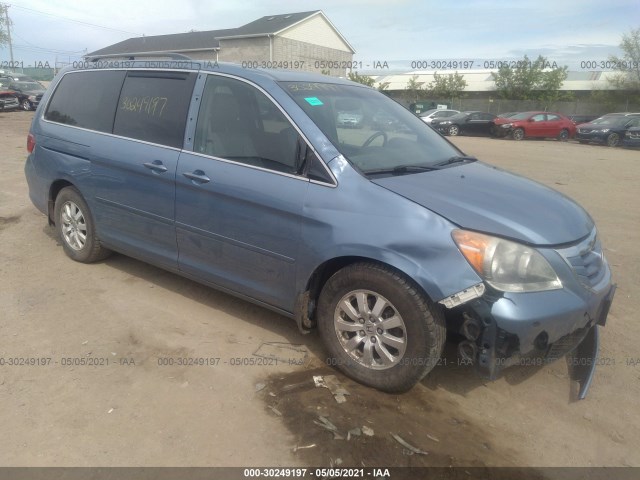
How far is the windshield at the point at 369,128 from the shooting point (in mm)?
3373

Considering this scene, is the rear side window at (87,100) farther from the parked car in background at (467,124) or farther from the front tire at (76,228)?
the parked car in background at (467,124)

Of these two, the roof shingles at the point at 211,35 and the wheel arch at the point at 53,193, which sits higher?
the roof shingles at the point at 211,35

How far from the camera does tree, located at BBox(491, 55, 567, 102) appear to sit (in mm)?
40625

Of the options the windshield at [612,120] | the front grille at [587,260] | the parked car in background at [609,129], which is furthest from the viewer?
the windshield at [612,120]

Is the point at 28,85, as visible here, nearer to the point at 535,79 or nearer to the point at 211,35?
the point at 211,35

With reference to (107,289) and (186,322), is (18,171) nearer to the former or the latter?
(107,289)

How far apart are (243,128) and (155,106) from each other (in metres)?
0.96

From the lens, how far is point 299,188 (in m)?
3.19

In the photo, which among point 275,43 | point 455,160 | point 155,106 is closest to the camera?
point 455,160

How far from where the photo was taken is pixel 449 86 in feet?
148

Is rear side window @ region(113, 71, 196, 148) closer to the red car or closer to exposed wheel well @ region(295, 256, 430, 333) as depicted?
exposed wheel well @ region(295, 256, 430, 333)

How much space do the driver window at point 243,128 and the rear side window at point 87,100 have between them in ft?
3.85

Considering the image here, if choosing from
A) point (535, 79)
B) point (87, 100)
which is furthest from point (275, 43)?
point (87, 100)

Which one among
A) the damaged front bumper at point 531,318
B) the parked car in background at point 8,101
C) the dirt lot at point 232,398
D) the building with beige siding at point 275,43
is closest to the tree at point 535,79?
the building with beige siding at point 275,43
